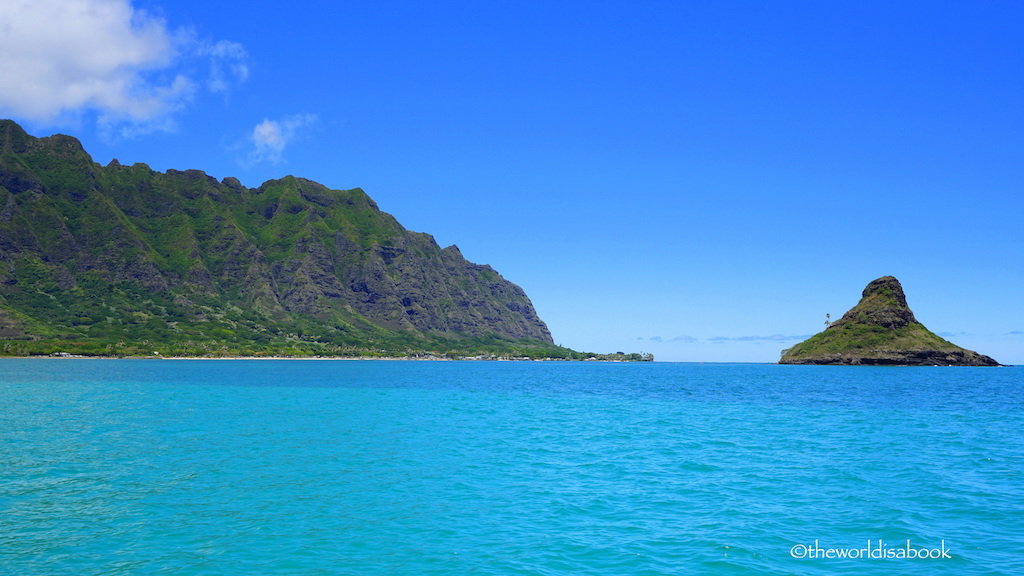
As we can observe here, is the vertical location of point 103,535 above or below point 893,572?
below

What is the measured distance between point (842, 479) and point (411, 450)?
30.1 m

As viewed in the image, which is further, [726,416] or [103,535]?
[726,416]

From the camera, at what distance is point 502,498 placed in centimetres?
3356

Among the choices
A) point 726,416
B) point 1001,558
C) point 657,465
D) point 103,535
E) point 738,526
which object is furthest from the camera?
point 726,416

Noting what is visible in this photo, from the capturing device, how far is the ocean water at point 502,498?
23.5 metres

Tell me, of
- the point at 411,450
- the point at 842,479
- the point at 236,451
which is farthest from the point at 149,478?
the point at 842,479

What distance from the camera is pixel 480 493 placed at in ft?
114

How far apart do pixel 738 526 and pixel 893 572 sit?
648 cm

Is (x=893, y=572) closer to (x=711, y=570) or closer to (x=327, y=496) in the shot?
(x=711, y=570)

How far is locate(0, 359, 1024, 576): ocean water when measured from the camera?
23.5 meters

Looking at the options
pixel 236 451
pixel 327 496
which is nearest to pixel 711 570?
pixel 327 496

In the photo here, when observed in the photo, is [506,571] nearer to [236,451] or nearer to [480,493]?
[480,493]

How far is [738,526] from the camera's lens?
2791 cm

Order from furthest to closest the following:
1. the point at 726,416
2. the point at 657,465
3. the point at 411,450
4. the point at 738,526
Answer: the point at 726,416 → the point at 411,450 → the point at 657,465 → the point at 738,526
